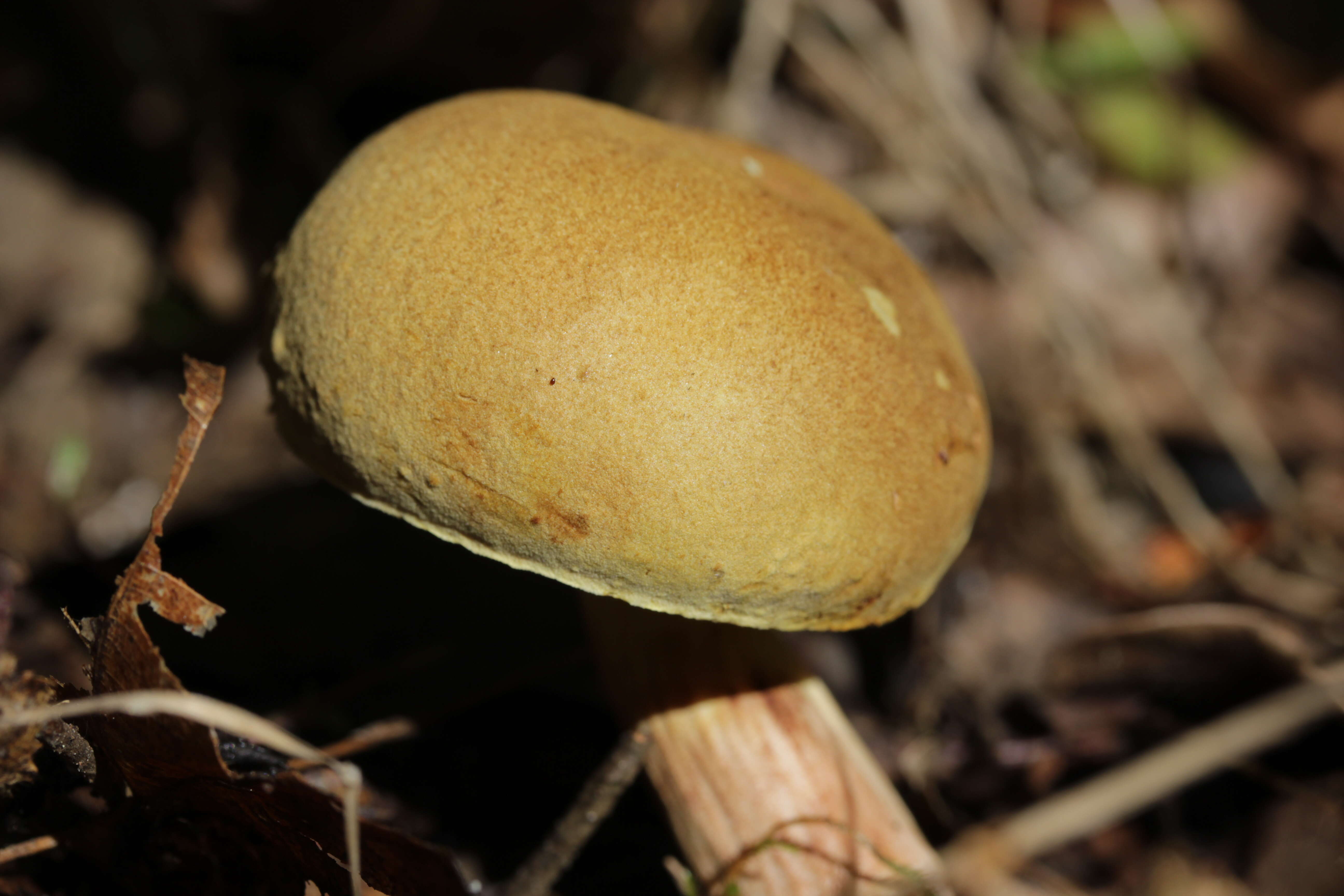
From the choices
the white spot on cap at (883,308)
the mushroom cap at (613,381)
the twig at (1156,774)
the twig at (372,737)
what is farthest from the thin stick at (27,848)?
the white spot on cap at (883,308)

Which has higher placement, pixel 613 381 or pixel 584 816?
pixel 613 381

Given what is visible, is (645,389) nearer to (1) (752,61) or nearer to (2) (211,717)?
(2) (211,717)

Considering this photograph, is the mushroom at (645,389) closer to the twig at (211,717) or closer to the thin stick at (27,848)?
the twig at (211,717)

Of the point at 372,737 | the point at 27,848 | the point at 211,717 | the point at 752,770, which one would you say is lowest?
the point at 372,737

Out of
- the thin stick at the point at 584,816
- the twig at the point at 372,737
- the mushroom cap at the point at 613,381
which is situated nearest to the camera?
the mushroom cap at the point at 613,381

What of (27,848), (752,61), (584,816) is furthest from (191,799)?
(752,61)

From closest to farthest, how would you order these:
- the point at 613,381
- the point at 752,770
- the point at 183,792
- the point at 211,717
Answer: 1. the point at 211,717
2. the point at 613,381
3. the point at 183,792
4. the point at 752,770

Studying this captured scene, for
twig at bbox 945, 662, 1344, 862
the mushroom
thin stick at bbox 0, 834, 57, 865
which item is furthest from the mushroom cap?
thin stick at bbox 0, 834, 57, 865
